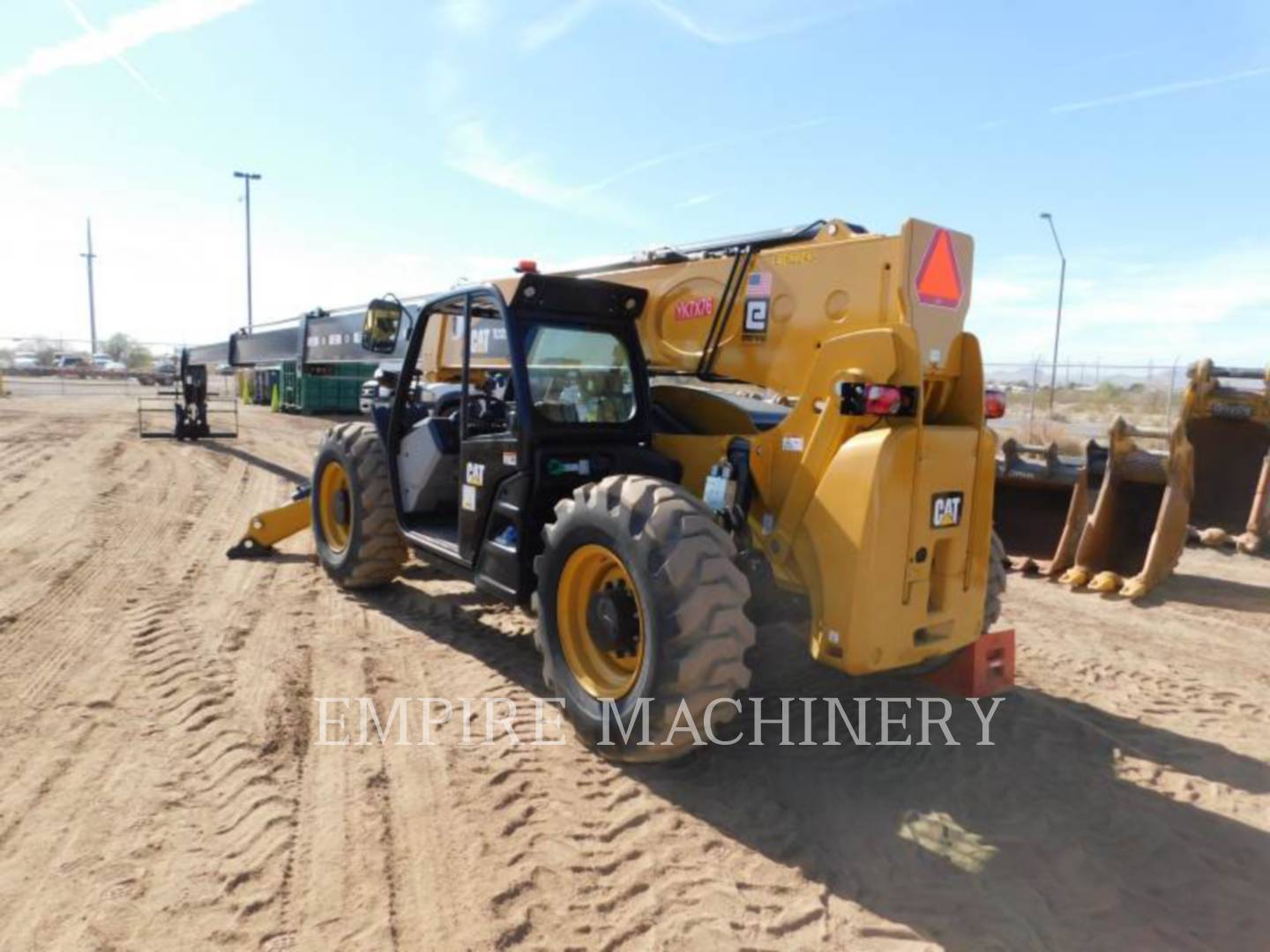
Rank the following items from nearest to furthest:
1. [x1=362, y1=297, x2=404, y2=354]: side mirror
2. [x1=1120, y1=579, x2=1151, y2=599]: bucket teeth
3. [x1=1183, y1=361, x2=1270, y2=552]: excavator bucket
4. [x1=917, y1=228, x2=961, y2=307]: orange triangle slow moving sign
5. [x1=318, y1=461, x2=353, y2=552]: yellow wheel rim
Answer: [x1=917, y1=228, x2=961, y2=307]: orange triangle slow moving sign → [x1=362, y1=297, x2=404, y2=354]: side mirror → [x1=318, y1=461, x2=353, y2=552]: yellow wheel rim → [x1=1120, y1=579, x2=1151, y2=599]: bucket teeth → [x1=1183, y1=361, x2=1270, y2=552]: excavator bucket

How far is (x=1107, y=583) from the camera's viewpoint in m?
6.93

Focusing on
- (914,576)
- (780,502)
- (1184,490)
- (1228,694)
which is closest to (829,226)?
(780,502)

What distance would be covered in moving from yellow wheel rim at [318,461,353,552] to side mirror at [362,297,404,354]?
1.04m

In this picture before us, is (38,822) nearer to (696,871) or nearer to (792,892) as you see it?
(696,871)

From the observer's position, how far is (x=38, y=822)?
3232 millimetres

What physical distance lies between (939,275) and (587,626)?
225cm

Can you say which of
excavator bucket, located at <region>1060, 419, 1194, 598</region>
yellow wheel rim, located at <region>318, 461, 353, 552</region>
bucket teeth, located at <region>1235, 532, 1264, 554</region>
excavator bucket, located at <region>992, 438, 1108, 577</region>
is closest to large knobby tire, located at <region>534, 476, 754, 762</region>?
yellow wheel rim, located at <region>318, 461, 353, 552</region>

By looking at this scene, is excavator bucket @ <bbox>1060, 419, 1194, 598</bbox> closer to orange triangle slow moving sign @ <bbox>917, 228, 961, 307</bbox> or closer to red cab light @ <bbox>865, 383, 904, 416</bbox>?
orange triangle slow moving sign @ <bbox>917, 228, 961, 307</bbox>

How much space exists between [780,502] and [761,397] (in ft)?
5.59

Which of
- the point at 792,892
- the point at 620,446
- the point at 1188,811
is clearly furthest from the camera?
the point at 620,446

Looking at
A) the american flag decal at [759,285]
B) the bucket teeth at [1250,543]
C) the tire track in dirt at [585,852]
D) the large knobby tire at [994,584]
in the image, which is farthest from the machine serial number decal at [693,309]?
the bucket teeth at [1250,543]

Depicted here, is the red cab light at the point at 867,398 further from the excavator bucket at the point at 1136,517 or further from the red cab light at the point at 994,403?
A: the excavator bucket at the point at 1136,517

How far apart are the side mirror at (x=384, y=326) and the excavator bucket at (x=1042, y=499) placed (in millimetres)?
5600

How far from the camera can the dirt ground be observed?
9.20 feet
